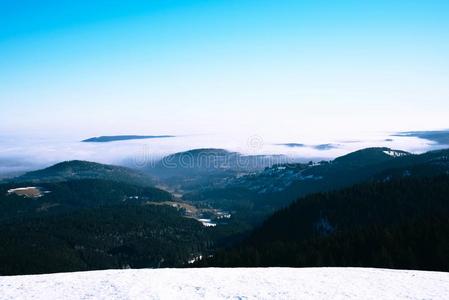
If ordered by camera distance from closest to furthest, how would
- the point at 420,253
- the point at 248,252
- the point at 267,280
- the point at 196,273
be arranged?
the point at 267,280 < the point at 196,273 < the point at 420,253 < the point at 248,252

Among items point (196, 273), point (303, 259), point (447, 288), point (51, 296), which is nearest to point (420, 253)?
point (303, 259)

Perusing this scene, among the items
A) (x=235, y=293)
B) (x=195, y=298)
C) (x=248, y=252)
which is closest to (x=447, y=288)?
(x=235, y=293)

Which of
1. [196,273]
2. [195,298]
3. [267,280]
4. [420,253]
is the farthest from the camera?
[420,253]

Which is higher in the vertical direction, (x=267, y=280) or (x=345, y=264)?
(x=267, y=280)

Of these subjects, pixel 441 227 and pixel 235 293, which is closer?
pixel 235 293

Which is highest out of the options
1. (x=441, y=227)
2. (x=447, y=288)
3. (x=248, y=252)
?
(x=447, y=288)

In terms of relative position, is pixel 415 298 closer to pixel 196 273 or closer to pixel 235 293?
pixel 235 293

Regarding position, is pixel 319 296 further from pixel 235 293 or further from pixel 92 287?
pixel 92 287
